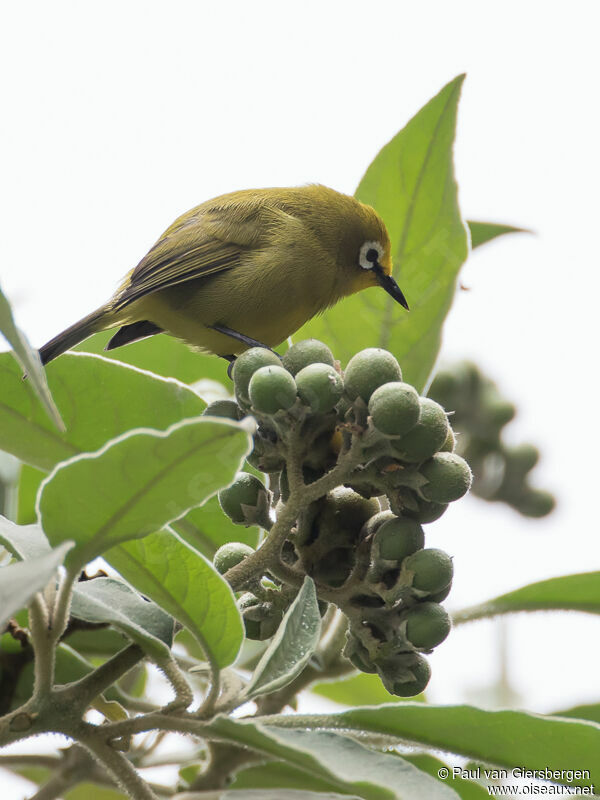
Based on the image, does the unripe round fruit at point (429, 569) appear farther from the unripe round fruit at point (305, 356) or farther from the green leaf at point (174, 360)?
the green leaf at point (174, 360)

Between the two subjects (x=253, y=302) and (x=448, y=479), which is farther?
(x=253, y=302)

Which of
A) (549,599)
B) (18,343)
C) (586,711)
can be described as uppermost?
(18,343)

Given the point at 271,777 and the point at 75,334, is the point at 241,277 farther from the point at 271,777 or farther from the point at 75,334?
the point at 271,777

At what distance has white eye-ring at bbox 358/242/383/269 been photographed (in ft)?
11.3

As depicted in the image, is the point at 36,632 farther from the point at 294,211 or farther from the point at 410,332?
the point at 294,211

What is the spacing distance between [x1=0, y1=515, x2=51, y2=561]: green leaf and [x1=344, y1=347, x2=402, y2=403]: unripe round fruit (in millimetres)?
612

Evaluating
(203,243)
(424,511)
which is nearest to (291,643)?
(424,511)

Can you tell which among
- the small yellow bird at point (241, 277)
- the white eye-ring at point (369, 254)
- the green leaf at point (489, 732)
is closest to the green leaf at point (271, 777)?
the green leaf at point (489, 732)

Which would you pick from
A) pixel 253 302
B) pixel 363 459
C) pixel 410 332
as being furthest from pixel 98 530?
pixel 253 302

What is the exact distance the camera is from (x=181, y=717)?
1613 mm

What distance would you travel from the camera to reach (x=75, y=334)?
10.4 feet

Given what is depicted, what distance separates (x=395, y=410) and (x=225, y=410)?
0.48 m

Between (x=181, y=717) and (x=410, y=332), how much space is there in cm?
137

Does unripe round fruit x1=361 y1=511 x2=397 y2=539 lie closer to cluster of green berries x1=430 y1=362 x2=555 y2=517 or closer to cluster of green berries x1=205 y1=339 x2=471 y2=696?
cluster of green berries x1=205 y1=339 x2=471 y2=696
